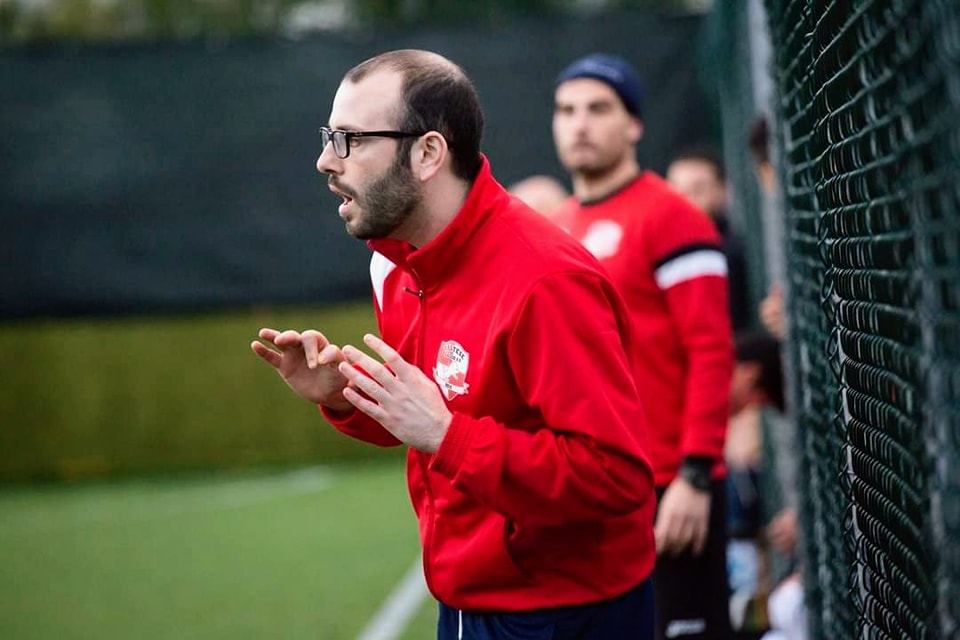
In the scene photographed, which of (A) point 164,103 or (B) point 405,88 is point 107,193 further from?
(B) point 405,88

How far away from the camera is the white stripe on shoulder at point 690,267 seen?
15.8 feet

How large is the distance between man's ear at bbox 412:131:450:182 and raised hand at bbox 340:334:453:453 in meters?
0.43

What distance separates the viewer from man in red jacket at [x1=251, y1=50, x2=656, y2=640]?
2.85 meters

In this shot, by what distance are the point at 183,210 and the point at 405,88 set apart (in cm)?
1146

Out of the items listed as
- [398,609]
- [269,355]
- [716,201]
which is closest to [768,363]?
[716,201]

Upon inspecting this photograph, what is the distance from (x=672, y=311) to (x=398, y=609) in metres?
3.91

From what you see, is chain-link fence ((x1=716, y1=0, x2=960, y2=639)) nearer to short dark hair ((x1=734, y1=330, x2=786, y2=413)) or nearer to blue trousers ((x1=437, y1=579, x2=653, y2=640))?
blue trousers ((x1=437, y1=579, x2=653, y2=640))

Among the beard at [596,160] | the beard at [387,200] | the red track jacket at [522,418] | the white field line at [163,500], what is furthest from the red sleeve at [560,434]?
the white field line at [163,500]

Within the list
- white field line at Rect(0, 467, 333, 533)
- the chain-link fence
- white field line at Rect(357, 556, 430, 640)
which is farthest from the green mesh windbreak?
white field line at Rect(0, 467, 333, 533)

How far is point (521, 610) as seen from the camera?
310 cm

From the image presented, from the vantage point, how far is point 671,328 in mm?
4906

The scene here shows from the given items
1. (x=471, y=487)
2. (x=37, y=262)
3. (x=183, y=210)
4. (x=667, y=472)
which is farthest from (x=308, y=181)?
(x=471, y=487)

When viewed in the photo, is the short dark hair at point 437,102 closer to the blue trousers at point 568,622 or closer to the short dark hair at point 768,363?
the blue trousers at point 568,622

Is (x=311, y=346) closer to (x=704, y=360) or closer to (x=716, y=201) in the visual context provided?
(x=704, y=360)
